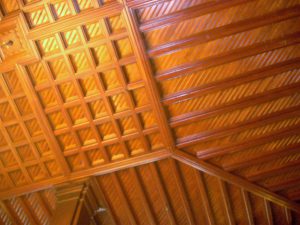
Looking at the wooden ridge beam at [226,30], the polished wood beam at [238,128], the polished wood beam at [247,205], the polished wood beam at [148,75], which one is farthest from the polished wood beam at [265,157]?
the wooden ridge beam at [226,30]

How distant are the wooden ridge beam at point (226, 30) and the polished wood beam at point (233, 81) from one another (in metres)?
0.63

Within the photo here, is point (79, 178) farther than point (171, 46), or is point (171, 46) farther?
Result: point (79, 178)

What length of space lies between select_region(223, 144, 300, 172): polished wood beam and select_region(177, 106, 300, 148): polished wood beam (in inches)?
21.4

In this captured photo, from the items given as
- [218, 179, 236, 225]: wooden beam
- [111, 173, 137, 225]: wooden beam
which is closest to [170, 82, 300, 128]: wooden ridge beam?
[218, 179, 236, 225]: wooden beam

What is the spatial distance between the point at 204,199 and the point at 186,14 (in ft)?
9.89

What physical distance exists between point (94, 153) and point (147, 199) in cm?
124

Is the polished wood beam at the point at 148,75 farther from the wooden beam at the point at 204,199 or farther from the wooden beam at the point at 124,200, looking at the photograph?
the wooden beam at the point at 124,200

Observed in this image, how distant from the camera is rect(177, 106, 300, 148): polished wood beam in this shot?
472cm

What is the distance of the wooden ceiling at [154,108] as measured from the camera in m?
4.20

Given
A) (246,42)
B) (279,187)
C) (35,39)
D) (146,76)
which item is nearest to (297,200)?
(279,187)

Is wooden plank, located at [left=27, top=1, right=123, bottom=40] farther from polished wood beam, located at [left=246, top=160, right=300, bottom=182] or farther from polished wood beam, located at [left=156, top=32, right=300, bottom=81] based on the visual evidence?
polished wood beam, located at [left=246, top=160, right=300, bottom=182]

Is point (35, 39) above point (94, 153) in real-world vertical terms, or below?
above

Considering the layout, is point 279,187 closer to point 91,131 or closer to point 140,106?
point 140,106

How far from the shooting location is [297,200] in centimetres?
525
